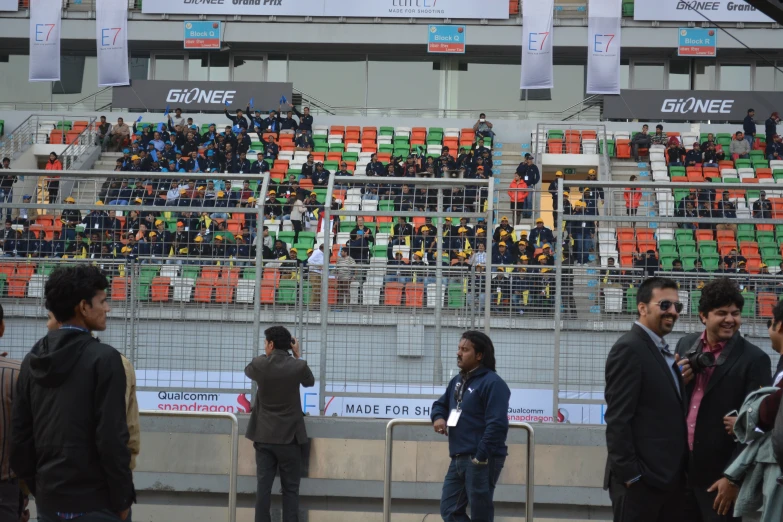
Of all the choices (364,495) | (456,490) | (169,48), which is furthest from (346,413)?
(169,48)

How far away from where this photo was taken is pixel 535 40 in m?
26.0

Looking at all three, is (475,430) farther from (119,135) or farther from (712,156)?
(119,135)

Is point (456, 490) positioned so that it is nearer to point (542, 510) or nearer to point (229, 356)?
point (542, 510)

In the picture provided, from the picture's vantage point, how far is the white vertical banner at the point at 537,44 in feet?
85.3

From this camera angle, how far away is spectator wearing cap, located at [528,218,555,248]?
8.81 meters

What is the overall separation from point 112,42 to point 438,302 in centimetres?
2188

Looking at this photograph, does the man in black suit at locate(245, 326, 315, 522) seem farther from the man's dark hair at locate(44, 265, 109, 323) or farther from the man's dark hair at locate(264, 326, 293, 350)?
the man's dark hair at locate(44, 265, 109, 323)

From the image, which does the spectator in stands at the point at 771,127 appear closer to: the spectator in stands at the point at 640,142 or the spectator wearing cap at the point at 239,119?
the spectator in stands at the point at 640,142

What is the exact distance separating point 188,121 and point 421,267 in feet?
66.3

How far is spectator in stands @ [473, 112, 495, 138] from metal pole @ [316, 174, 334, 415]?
1906 centimetres

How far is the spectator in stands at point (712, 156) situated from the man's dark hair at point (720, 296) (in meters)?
21.1

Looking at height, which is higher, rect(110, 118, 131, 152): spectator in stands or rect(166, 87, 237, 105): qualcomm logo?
rect(166, 87, 237, 105): qualcomm logo

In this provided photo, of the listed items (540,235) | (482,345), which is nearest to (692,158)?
(540,235)

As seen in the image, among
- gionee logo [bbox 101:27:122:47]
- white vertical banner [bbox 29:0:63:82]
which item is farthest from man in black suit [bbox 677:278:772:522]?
white vertical banner [bbox 29:0:63:82]
